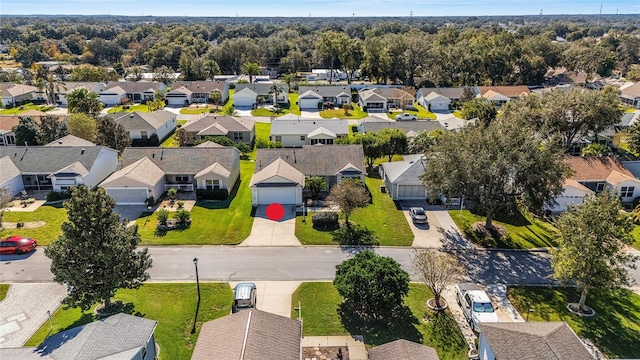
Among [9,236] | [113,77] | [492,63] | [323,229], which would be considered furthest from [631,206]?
[113,77]

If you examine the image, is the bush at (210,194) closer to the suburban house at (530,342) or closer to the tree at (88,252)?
the tree at (88,252)

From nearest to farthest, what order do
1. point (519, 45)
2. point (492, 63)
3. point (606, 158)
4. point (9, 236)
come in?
point (9, 236)
point (606, 158)
point (492, 63)
point (519, 45)

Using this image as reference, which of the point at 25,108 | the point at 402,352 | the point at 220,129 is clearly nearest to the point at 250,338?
the point at 402,352

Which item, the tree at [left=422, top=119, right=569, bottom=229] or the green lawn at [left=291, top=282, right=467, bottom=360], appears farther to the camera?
the tree at [left=422, top=119, right=569, bottom=229]

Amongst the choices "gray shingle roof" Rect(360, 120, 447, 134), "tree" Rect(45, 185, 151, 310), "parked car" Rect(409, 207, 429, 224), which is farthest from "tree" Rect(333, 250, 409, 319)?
"gray shingle roof" Rect(360, 120, 447, 134)

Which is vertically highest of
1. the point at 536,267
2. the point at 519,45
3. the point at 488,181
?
the point at 519,45

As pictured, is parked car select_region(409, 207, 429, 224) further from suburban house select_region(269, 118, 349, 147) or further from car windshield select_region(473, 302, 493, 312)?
Answer: suburban house select_region(269, 118, 349, 147)

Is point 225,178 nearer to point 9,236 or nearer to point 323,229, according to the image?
point 323,229
